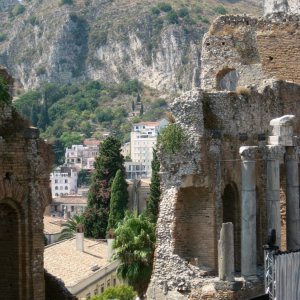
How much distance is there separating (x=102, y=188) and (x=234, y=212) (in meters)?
46.3

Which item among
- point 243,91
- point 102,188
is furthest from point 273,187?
point 102,188

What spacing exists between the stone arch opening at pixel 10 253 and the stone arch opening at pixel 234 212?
40.5 ft

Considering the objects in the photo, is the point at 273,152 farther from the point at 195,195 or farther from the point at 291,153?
the point at 195,195

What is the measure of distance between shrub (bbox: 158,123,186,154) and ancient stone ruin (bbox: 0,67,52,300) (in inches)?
362

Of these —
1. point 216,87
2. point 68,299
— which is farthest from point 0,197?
point 216,87

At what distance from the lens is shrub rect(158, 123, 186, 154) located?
26.8m

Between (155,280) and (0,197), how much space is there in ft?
34.8

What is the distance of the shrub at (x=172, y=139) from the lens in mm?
26750

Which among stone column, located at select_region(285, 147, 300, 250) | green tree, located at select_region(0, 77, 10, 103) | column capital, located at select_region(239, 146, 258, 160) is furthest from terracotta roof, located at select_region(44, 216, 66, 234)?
green tree, located at select_region(0, 77, 10, 103)

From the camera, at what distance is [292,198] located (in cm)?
2939

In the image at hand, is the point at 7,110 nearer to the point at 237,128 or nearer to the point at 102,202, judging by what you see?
the point at 237,128

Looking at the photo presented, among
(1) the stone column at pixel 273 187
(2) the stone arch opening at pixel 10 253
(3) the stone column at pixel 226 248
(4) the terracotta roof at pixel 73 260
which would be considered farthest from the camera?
(4) the terracotta roof at pixel 73 260

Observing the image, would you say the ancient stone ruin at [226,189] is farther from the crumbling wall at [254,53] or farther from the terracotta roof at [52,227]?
the terracotta roof at [52,227]

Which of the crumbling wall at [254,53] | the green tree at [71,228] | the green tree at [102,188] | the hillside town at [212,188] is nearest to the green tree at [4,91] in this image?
the hillside town at [212,188]
